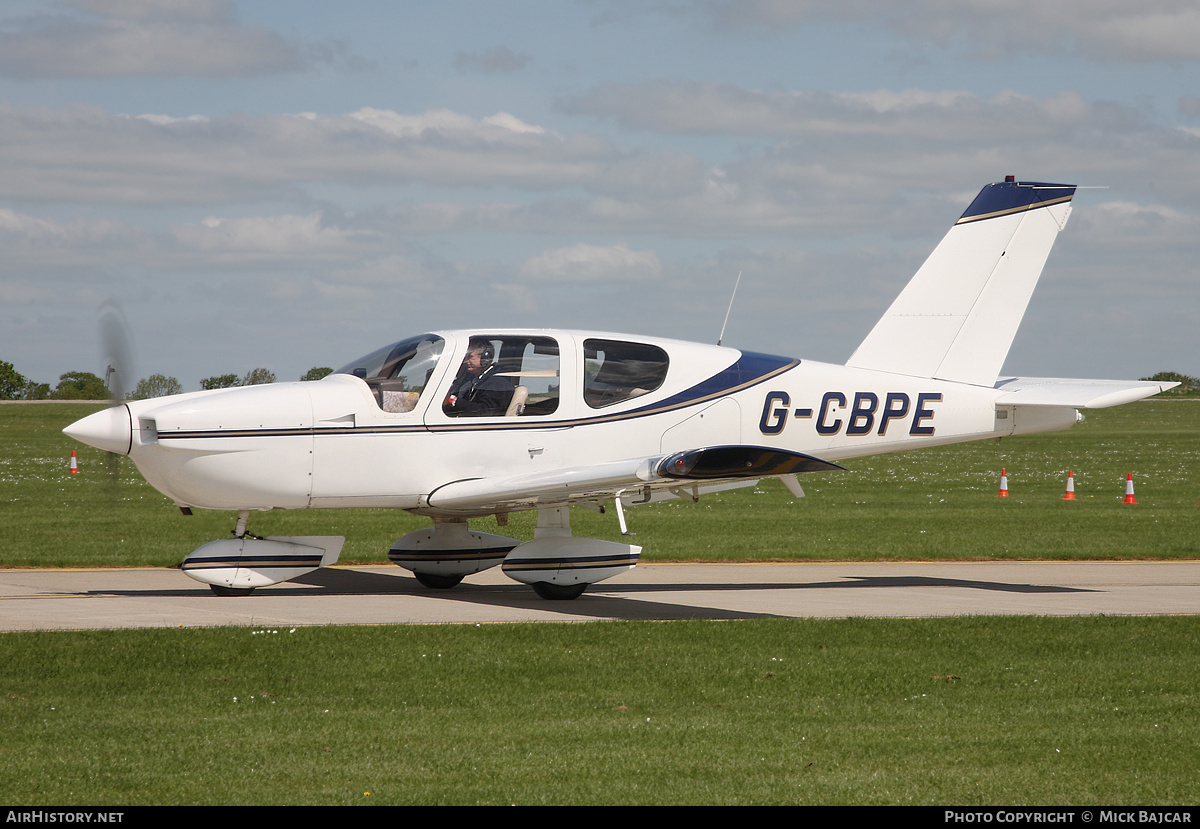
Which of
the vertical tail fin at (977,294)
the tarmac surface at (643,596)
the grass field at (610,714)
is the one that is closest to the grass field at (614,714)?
the grass field at (610,714)

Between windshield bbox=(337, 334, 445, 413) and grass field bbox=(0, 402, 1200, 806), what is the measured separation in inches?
107

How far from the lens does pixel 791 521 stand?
20328 millimetres

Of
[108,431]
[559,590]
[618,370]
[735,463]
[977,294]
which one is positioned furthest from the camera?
[977,294]

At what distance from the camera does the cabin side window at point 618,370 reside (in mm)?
12172

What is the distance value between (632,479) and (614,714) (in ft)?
12.7

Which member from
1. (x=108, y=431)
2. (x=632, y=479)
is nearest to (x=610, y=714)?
(x=632, y=479)

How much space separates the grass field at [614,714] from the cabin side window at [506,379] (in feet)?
9.01

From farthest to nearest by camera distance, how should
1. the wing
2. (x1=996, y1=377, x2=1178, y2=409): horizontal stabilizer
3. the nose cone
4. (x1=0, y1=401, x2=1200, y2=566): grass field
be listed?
(x1=0, y1=401, x2=1200, y2=566): grass field < (x1=996, y1=377, x2=1178, y2=409): horizontal stabilizer < the nose cone < the wing

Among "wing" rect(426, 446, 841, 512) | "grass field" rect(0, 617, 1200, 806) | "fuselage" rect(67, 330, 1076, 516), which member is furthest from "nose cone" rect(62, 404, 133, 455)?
"wing" rect(426, 446, 841, 512)

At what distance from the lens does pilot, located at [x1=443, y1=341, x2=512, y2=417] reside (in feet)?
38.4

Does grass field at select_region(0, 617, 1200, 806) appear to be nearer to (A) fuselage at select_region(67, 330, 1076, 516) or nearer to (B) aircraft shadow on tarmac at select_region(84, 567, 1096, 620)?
(B) aircraft shadow on tarmac at select_region(84, 567, 1096, 620)

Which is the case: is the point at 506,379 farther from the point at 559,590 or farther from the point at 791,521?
the point at 791,521
